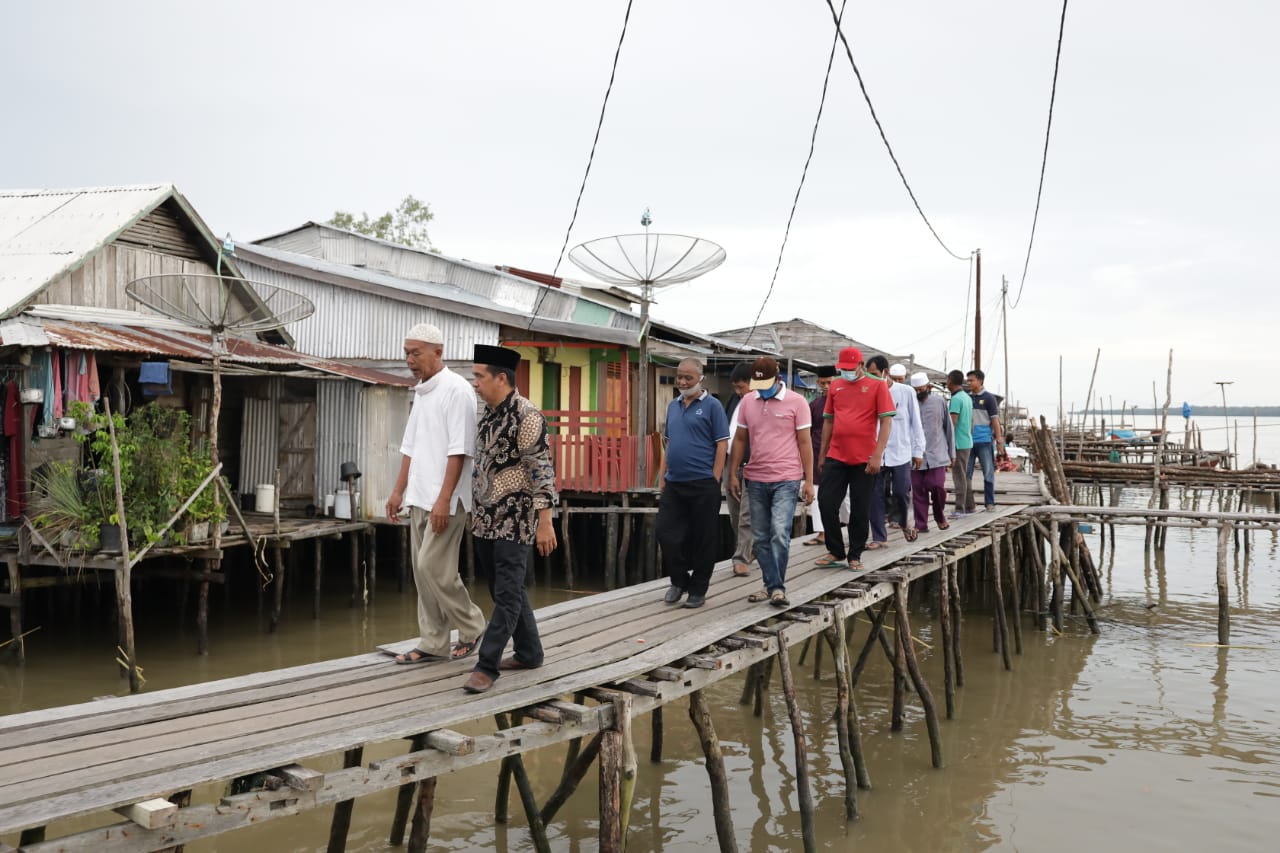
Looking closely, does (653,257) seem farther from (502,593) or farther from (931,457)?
(502,593)

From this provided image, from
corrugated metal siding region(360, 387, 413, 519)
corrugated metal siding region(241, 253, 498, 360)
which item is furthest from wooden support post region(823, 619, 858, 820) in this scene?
corrugated metal siding region(241, 253, 498, 360)

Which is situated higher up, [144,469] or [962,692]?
[144,469]

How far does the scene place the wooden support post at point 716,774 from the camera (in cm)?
563

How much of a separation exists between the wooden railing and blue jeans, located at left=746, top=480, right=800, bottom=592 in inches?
337

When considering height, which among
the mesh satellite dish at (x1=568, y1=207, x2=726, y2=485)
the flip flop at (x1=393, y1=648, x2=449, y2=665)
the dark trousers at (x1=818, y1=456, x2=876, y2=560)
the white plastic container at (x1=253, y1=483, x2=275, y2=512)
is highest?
the mesh satellite dish at (x1=568, y1=207, x2=726, y2=485)

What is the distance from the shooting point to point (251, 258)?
17.1 m

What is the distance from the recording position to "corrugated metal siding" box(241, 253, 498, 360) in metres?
15.8

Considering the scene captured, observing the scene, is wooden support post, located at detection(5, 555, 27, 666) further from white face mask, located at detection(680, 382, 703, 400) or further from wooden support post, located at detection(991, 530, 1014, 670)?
wooden support post, located at detection(991, 530, 1014, 670)

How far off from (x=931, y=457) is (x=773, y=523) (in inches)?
168

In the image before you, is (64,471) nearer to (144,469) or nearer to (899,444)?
(144,469)

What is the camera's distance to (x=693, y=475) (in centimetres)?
655

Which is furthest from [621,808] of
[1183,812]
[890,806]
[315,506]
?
[315,506]

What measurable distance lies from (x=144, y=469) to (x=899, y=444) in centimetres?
762

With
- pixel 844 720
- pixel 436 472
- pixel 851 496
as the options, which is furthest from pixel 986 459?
pixel 436 472
